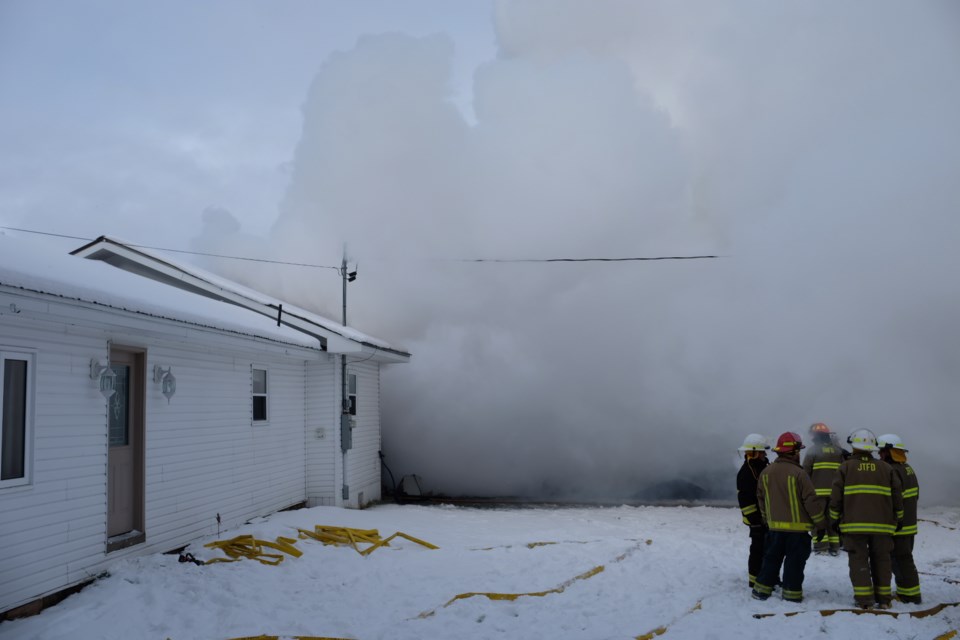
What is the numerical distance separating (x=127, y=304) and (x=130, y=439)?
2.10 m

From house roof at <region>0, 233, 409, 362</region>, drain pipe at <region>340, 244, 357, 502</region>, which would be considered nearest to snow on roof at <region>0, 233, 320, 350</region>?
house roof at <region>0, 233, 409, 362</region>

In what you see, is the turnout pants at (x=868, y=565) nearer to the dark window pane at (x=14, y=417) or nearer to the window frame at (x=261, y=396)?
the dark window pane at (x=14, y=417)

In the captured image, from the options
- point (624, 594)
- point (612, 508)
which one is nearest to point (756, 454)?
point (624, 594)

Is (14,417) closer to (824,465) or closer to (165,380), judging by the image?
(165,380)

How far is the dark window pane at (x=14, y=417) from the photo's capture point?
6.93 metres

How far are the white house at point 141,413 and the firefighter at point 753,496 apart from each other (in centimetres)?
659

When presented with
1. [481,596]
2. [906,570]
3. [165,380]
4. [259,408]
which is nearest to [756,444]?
[906,570]

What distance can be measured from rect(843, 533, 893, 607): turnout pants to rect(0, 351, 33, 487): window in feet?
25.8

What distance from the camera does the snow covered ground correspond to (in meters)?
6.41

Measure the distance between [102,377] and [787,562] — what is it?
7.38 meters

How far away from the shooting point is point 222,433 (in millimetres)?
11070

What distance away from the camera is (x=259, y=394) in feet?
41.3

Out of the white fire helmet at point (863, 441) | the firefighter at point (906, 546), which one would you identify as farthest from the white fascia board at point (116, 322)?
the firefighter at point (906, 546)

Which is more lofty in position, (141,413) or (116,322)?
(116,322)
